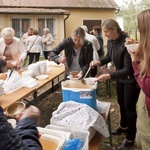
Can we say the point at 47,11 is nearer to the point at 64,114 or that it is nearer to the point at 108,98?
the point at 108,98

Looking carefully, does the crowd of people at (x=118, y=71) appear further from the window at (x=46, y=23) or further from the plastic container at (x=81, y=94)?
the window at (x=46, y=23)

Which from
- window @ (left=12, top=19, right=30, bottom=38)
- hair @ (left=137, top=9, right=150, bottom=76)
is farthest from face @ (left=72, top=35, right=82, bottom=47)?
window @ (left=12, top=19, right=30, bottom=38)

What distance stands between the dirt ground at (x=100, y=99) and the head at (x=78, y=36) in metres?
1.28

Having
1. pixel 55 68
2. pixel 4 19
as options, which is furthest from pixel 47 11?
pixel 55 68

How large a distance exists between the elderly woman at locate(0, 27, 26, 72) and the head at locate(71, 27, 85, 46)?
104cm

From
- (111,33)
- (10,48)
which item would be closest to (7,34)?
(10,48)

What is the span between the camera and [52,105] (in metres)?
4.18

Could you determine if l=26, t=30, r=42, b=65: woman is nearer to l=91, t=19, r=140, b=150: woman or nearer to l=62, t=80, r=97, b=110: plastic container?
l=91, t=19, r=140, b=150: woman

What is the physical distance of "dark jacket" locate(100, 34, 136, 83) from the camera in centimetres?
212

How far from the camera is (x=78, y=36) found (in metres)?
2.60

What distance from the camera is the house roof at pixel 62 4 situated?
501 inches

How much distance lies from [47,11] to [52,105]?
9.32m

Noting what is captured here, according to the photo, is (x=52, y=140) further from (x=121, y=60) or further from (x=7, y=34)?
(x=7, y=34)

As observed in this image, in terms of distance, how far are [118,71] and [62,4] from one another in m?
12.2
